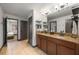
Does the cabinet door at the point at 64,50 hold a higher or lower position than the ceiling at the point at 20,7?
lower

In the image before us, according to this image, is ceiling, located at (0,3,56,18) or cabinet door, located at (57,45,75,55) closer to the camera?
cabinet door, located at (57,45,75,55)

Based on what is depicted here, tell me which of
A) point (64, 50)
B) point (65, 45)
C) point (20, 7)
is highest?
point (20, 7)

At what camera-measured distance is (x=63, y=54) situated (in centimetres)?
211

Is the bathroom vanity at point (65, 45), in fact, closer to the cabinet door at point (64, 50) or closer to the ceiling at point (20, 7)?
the cabinet door at point (64, 50)

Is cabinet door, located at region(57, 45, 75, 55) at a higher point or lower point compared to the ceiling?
lower

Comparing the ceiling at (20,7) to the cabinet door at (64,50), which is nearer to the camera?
the cabinet door at (64,50)

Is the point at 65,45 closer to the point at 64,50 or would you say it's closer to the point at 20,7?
the point at 64,50

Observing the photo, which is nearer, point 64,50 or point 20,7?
point 64,50

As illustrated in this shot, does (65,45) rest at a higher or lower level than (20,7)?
lower

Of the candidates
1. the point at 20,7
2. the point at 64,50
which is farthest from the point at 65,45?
the point at 20,7

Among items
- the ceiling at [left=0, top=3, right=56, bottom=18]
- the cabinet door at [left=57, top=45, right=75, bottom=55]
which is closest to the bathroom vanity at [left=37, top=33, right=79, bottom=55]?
the cabinet door at [left=57, top=45, right=75, bottom=55]

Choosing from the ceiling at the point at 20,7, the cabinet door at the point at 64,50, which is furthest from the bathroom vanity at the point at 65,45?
the ceiling at the point at 20,7

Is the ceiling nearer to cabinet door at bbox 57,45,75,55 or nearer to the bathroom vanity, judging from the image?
the bathroom vanity
